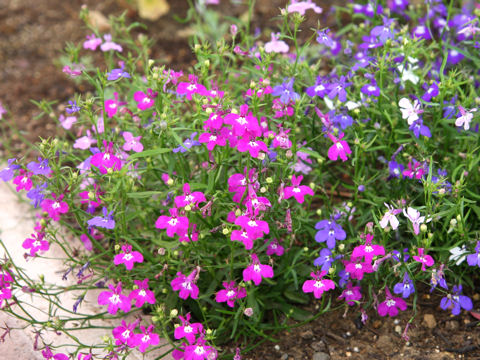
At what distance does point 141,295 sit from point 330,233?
87cm

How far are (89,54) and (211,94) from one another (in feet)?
9.35

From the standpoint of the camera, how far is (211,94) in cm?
261

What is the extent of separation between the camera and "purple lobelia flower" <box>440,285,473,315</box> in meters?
2.69

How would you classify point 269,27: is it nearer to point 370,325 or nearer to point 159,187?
point 159,187

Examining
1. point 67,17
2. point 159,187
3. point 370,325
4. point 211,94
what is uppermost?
point 67,17

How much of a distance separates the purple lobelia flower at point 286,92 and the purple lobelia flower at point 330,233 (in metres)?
0.58

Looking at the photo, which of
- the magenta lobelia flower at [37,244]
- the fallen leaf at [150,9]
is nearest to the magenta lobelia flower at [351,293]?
the magenta lobelia flower at [37,244]

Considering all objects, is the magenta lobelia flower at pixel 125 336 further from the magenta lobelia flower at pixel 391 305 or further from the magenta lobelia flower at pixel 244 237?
the magenta lobelia flower at pixel 391 305

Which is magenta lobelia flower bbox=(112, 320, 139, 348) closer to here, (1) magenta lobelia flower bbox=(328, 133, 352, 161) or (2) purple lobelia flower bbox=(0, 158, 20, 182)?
(2) purple lobelia flower bbox=(0, 158, 20, 182)

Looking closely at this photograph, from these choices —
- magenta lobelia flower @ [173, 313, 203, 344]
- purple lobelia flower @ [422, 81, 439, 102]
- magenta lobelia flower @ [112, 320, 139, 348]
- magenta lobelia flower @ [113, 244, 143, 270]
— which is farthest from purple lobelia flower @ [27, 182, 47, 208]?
purple lobelia flower @ [422, 81, 439, 102]

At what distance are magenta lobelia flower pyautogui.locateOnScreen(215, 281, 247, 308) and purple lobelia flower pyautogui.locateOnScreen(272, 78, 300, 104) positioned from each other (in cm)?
85

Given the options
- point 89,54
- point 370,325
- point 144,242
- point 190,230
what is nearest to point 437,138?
point 370,325

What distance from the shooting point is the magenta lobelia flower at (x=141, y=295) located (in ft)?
8.10

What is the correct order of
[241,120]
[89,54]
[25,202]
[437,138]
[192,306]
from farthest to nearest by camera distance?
1. [89,54]
2. [25,202]
3. [437,138]
4. [192,306]
5. [241,120]
